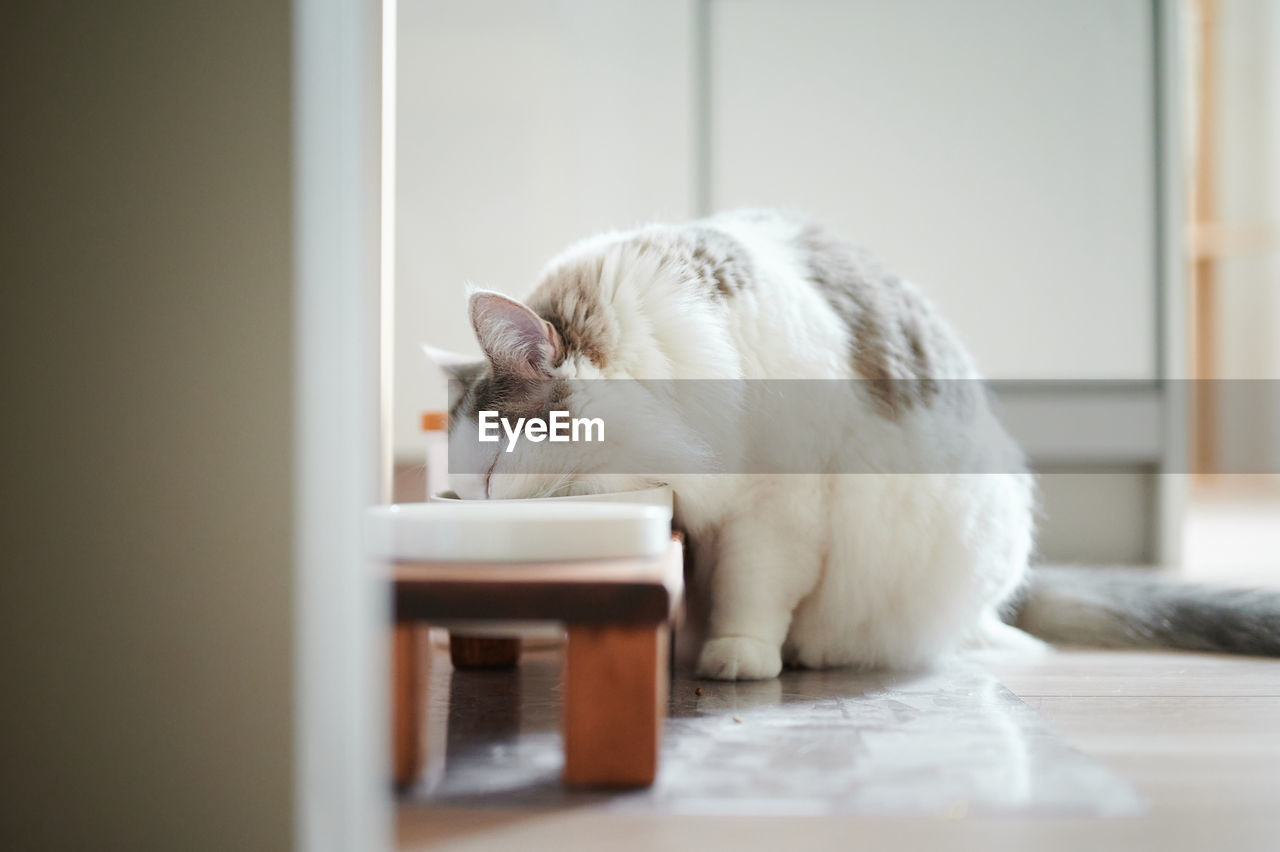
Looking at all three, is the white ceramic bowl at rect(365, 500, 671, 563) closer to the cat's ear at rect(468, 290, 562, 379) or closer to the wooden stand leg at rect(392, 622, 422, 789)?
the wooden stand leg at rect(392, 622, 422, 789)

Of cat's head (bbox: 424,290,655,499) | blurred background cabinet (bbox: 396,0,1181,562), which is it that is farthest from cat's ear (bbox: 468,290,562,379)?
blurred background cabinet (bbox: 396,0,1181,562)

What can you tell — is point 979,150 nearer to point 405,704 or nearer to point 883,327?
point 883,327

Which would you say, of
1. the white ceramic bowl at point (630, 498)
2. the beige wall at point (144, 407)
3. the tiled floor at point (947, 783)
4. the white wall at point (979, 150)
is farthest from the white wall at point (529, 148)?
the beige wall at point (144, 407)

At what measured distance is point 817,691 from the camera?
1.18m

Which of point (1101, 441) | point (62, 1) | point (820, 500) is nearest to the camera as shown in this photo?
point (62, 1)

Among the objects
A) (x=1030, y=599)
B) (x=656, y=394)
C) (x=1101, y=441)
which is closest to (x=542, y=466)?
(x=656, y=394)

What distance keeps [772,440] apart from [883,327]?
242 mm

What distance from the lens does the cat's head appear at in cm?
119

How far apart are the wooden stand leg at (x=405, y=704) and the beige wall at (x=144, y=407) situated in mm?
135

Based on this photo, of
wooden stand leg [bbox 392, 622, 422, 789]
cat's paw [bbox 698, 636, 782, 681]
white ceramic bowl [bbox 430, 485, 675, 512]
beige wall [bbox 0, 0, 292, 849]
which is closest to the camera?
beige wall [bbox 0, 0, 292, 849]

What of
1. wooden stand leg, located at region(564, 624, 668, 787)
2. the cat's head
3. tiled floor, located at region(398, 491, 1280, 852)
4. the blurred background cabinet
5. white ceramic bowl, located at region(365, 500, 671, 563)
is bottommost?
tiled floor, located at region(398, 491, 1280, 852)

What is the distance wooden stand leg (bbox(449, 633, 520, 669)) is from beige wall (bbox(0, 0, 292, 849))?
0.69 m

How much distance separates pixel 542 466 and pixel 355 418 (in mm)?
720

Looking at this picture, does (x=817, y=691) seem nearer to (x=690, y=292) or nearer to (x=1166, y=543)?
(x=690, y=292)
